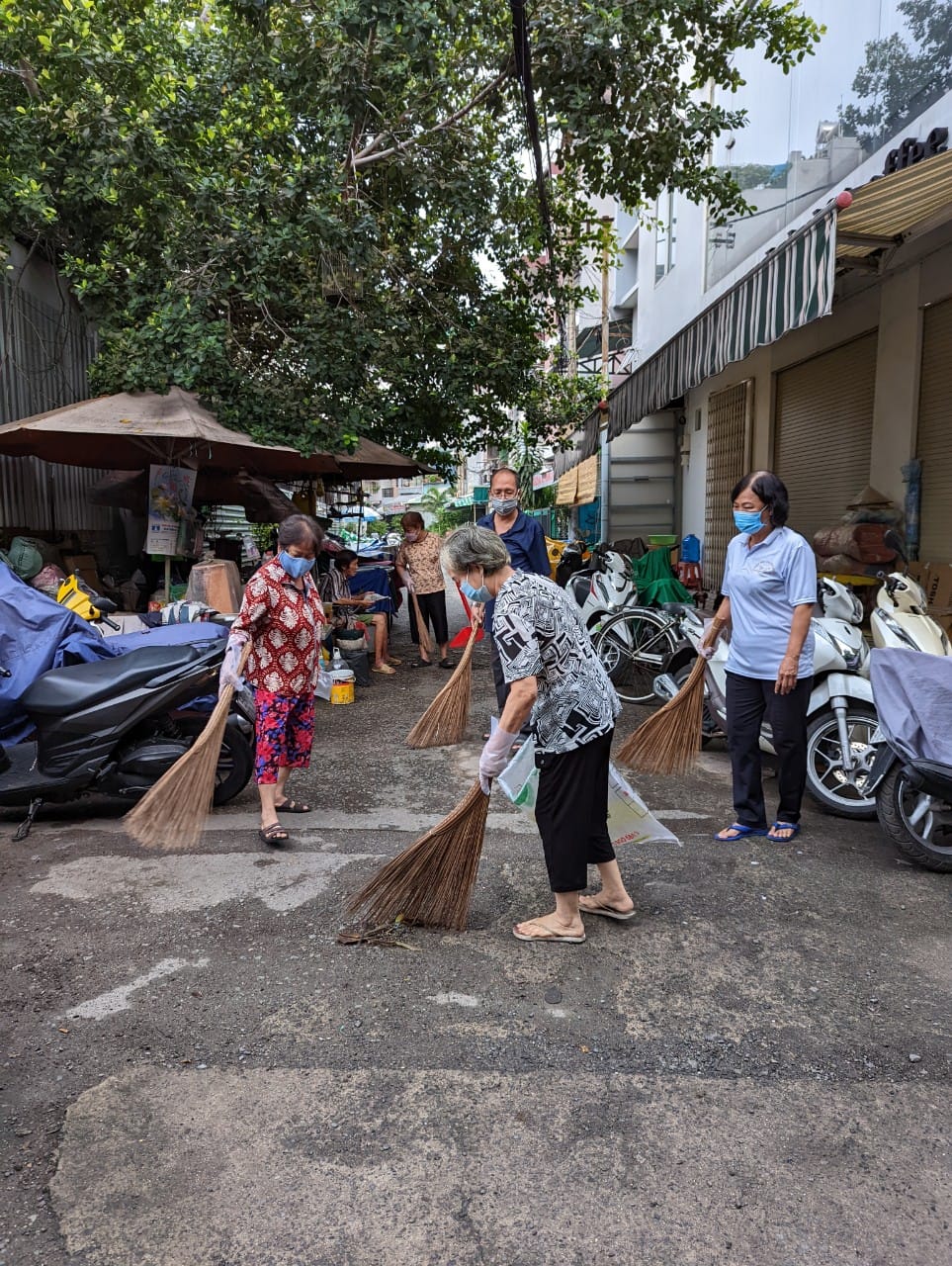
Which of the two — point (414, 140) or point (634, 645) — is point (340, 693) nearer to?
point (634, 645)

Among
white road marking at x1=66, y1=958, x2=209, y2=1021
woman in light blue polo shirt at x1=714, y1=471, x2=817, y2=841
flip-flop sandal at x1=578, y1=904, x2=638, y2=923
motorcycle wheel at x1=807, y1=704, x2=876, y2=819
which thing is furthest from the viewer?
motorcycle wheel at x1=807, y1=704, x2=876, y2=819

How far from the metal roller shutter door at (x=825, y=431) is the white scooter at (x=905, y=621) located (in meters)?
3.15

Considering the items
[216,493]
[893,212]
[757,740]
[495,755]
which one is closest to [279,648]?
[495,755]

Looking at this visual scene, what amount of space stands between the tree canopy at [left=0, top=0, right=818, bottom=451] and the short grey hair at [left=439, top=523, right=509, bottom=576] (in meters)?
4.70

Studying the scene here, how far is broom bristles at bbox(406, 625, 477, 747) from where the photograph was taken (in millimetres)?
4656

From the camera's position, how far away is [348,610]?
8562mm

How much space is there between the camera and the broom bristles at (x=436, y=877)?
2.94 m

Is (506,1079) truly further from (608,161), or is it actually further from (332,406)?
(608,161)

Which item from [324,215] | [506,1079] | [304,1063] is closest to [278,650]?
[304,1063]

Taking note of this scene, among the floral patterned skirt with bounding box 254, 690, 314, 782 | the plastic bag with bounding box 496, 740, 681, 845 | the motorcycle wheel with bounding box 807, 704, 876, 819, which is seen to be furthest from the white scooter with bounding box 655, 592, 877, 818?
the floral patterned skirt with bounding box 254, 690, 314, 782

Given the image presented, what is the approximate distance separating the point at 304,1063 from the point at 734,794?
8.24 feet

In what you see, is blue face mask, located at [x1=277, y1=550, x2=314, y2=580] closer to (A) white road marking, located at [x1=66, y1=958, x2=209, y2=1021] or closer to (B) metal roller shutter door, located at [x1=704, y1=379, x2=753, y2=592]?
(A) white road marking, located at [x1=66, y1=958, x2=209, y2=1021]

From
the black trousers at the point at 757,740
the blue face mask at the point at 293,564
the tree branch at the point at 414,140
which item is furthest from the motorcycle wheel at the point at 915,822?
the tree branch at the point at 414,140

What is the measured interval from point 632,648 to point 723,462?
14.8 feet
